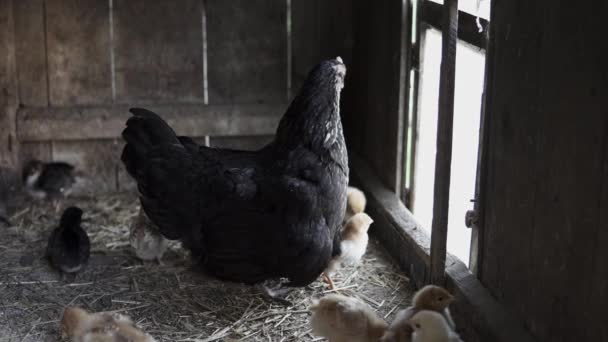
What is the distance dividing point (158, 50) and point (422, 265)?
2722mm

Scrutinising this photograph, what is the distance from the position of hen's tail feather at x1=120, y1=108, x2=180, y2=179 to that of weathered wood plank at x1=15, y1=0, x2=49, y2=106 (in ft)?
6.45

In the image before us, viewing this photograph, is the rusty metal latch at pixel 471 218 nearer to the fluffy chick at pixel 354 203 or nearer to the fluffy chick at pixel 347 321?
the fluffy chick at pixel 347 321

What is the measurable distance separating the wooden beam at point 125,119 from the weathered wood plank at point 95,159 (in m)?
0.12

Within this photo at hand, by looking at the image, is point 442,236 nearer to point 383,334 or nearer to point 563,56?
point 383,334

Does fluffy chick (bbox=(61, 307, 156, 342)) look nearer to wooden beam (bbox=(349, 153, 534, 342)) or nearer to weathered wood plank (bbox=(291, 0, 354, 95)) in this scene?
wooden beam (bbox=(349, 153, 534, 342))

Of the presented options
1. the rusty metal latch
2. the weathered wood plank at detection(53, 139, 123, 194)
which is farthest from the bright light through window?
the weathered wood plank at detection(53, 139, 123, 194)

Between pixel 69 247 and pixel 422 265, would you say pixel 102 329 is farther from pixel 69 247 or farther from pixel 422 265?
pixel 422 265

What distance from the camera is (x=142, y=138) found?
14.0 feet

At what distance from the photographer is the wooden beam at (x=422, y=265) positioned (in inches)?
136

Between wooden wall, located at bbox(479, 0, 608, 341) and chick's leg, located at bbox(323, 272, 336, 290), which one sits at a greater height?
wooden wall, located at bbox(479, 0, 608, 341)

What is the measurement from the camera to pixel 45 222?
5652mm

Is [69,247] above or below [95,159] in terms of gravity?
below

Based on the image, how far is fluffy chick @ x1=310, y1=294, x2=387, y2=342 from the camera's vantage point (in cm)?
365

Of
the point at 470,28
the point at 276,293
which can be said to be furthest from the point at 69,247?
the point at 470,28
